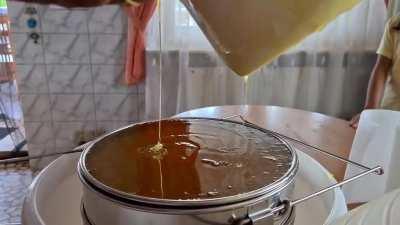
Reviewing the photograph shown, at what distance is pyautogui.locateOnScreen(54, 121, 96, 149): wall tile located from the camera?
276 cm

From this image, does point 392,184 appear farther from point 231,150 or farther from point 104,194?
point 104,194

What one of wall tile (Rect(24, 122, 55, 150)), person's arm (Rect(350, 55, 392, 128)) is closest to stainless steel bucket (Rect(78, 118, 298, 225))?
person's arm (Rect(350, 55, 392, 128))

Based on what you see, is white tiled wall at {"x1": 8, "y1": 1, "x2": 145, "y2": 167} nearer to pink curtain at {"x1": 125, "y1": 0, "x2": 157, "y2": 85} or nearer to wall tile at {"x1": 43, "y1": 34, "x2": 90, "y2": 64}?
wall tile at {"x1": 43, "y1": 34, "x2": 90, "y2": 64}

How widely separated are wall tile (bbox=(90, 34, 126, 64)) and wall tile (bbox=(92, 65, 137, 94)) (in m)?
0.04

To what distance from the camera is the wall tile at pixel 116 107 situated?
271cm

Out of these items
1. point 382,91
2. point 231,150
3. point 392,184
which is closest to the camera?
point 231,150

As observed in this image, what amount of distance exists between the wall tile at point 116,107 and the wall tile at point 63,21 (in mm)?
472

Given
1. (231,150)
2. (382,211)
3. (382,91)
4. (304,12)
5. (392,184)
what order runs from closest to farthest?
(304,12), (382,211), (231,150), (392,184), (382,91)

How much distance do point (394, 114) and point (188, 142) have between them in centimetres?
56

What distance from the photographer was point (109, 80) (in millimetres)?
2668

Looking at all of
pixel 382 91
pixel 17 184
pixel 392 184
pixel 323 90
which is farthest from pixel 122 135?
pixel 17 184

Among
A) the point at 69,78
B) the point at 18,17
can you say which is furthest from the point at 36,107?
the point at 18,17

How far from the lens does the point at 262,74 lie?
8.57ft

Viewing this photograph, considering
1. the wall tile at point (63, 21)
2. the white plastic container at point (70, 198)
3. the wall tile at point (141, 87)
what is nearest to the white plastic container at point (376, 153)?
the white plastic container at point (70, 198)
